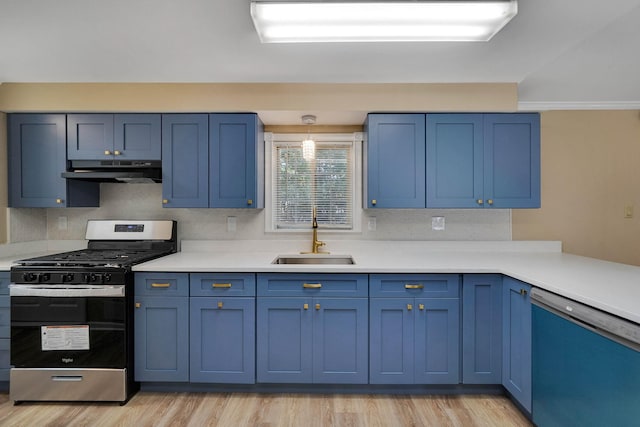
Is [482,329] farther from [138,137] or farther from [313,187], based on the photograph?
[138,137]

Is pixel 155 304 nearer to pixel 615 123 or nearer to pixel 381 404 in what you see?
pixel 381 404

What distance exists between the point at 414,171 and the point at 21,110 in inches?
125

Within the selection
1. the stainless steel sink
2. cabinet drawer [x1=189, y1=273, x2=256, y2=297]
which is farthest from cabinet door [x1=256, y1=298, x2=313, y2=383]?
the stainless steel sink

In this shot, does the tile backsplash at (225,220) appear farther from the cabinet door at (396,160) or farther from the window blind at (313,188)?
the cabinet door at (396,160)

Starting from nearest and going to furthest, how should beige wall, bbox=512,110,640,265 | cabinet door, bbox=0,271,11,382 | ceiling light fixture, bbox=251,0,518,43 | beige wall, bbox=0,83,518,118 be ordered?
ceiling light fixture, bbox=251,0,518,43
cabinet door, bbox=0,271,11,382
beige wall, bbox=0,83,518,118
beige wall, bbox=512,110,640,265

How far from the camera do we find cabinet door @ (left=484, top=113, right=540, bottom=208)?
2.60 m

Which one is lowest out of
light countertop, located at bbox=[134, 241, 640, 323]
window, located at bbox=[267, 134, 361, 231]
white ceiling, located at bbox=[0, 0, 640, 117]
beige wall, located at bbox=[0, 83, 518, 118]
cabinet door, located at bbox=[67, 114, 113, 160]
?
light countertop, located at bbox=[134, 241, 640, 323]

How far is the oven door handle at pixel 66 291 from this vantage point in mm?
2176

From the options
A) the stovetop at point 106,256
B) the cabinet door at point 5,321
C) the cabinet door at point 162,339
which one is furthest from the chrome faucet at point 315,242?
the cabinet door at point 5,321

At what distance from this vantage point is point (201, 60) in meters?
2.18

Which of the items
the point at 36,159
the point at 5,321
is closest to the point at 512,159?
the point at 36,159

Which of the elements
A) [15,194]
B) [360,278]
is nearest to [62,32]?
[15,194]

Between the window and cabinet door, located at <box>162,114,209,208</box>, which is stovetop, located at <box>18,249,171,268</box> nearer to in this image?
cabinet door, located at <box>162,114,209,208</box>

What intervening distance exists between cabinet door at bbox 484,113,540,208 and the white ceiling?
31 cm
